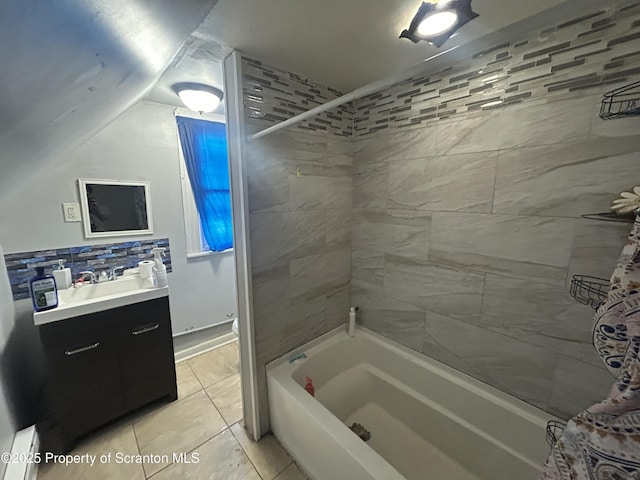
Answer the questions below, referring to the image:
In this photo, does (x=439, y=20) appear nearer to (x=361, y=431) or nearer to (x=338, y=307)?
(x=338, y=307)

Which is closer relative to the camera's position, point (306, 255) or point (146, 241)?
point (306, 255)

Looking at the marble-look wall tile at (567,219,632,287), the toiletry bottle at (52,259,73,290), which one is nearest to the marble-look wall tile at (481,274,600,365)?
the marble-look wall tile at (567,219,632,287)

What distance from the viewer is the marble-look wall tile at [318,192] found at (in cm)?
150

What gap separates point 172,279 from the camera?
7.04ft

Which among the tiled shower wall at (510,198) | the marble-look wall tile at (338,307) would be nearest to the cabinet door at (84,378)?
the marble-look wall tile at (338,307)

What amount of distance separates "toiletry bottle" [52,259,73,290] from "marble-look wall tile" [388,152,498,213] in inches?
85.7

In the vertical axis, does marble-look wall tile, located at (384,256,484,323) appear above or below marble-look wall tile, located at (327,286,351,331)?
above

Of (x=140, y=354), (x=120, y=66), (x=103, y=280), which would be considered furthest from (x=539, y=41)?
(x=103, y=280)

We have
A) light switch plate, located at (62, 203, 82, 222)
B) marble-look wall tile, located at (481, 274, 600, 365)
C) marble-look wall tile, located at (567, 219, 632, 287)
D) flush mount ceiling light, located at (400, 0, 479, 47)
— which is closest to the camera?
flush mount ceiling light, located at (400, 0, 479, 47)

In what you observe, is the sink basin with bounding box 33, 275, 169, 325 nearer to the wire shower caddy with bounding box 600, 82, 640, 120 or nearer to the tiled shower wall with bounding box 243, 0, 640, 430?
the tiled shower wall with bounding box 243, 0, 640, 430

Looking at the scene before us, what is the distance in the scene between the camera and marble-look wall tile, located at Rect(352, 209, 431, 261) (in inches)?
59.6

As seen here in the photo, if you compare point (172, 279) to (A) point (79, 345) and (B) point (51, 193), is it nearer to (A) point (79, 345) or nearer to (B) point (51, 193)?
(A) point (79, 345)

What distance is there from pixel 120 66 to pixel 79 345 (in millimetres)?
1475

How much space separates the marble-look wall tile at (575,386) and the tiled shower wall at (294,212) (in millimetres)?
1235
